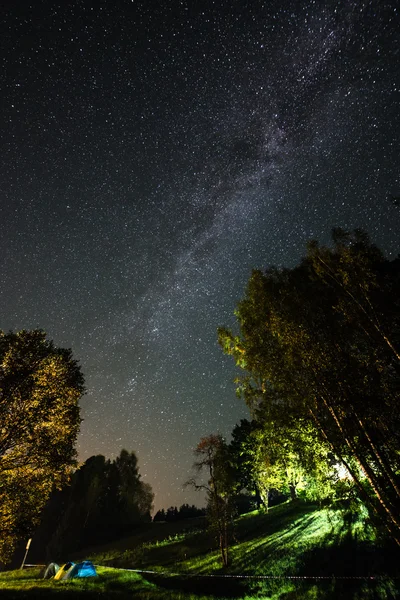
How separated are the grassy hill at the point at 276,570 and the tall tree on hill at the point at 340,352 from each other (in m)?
1.94

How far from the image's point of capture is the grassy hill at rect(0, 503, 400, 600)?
12055 millimetres

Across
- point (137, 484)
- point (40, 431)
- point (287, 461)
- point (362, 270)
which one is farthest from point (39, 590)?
point (137, 484)

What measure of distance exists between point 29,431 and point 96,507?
171 feet

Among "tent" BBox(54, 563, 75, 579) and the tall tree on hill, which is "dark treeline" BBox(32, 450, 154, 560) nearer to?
"tent" BBox(54, 563, 75, 579)

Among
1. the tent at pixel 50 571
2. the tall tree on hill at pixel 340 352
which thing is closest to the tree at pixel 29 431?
the tall tree on hill at pixel 340 352

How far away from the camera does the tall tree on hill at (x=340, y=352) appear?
9281mm

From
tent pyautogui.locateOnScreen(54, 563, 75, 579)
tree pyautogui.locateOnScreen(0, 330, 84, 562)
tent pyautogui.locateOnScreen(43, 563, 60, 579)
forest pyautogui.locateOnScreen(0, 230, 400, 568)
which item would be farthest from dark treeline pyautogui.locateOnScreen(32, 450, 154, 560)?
forest pyautogui.locateOnScreen(0, 230, 400, 568)

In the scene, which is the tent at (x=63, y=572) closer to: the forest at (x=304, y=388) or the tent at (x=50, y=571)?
the tent at (x=50, y=571)

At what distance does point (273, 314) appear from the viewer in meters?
11.7

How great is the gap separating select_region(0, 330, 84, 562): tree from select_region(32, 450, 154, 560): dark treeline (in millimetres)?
41964

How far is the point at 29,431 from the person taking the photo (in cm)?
1372

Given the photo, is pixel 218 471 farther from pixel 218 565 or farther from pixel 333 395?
pixel 333 395

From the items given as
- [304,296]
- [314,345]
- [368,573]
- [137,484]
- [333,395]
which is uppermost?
[137,484]

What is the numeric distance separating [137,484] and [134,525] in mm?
9379
